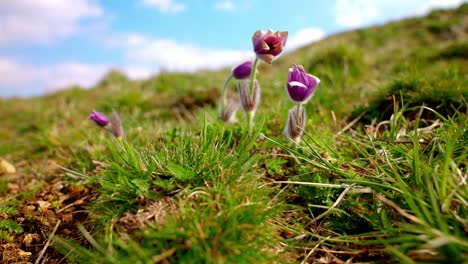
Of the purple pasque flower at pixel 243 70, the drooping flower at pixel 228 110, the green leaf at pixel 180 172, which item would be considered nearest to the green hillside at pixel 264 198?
the green leaf at pixel 180 172

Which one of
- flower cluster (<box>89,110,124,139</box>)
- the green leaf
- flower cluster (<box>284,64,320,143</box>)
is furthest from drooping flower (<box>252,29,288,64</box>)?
flower cluster (<box>89,110,124,139</box>)

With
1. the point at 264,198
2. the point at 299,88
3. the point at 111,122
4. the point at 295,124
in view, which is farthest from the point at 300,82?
the point at 111,122

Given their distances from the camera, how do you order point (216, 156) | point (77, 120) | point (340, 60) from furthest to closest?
point (340, 60) → point (77, 120) → point (216, 156)

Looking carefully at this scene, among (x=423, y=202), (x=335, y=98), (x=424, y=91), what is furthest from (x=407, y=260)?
(x=335, y=98)

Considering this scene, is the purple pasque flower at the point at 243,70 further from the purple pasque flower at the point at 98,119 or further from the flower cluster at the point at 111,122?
the purple pasque flower at the point at 98,119

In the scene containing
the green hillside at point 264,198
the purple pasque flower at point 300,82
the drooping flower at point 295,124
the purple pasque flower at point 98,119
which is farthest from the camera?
the purple pasque flower at point 98,119

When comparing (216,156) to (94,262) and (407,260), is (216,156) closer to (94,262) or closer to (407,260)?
(94,262)

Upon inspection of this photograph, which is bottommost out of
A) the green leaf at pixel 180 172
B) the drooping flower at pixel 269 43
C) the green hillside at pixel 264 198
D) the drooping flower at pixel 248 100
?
the green hillside at pixel 264 198

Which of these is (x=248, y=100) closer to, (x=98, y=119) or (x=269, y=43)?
(x=269, y=43)
